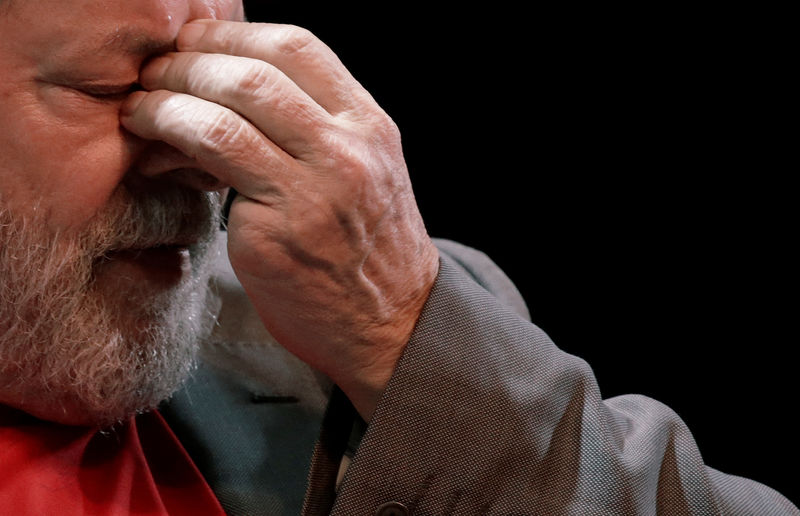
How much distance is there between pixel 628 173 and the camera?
5.74ft

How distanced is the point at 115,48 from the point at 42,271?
9.9 inches

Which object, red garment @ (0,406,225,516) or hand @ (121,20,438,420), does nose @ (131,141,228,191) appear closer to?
hand @ (121,20,438,420)

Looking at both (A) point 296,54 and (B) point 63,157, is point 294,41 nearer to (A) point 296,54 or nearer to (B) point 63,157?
(A) point 296,54

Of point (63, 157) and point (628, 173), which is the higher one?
point (63, 157)

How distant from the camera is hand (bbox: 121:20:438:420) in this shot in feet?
2.71

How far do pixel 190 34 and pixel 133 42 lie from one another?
0.06 metres

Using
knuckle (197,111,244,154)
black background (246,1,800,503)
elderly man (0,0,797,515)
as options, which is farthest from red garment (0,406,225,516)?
black background (246,1,800,503)

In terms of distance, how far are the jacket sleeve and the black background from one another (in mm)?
800

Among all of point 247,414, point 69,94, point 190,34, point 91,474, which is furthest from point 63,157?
point 247,414

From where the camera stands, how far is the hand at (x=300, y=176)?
2.71ft

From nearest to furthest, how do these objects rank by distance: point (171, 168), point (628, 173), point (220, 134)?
point (220, 134)
point (171, 168)
point (628, 173)

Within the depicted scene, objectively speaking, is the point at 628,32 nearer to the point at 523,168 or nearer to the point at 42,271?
the point at 523,168

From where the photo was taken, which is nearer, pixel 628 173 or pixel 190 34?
pixel 190 34

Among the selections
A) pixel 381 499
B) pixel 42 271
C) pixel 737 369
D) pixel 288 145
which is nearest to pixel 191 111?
pixel 288 145
